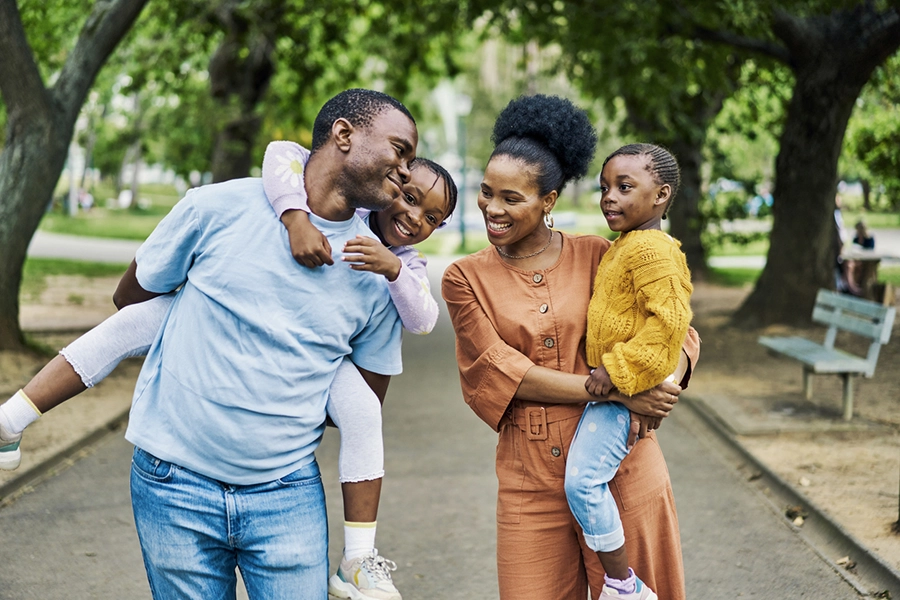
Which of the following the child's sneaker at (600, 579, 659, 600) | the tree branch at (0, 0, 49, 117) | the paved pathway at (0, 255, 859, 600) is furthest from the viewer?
the tree branch at (0, 0, 49, 117)

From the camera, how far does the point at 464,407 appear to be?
9.54 metres

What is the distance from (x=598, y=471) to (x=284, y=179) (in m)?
1.14

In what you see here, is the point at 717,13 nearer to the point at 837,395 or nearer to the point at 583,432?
the point at 837,395

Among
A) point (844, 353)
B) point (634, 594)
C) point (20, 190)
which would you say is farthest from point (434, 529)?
point (20, 190)

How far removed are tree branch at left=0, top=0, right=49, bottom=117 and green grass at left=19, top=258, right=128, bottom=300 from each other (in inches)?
330

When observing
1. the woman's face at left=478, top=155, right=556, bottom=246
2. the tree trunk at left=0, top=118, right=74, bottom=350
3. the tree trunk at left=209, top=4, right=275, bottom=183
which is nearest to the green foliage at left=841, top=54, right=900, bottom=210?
the tree trunk at left=209, top=4, right=275, bottom=183

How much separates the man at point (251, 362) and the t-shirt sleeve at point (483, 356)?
1.16 feet

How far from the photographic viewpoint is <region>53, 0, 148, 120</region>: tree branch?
414 inches

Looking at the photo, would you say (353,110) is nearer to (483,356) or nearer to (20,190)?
(483,356)

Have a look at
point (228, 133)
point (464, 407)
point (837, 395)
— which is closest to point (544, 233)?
point (464, 407)

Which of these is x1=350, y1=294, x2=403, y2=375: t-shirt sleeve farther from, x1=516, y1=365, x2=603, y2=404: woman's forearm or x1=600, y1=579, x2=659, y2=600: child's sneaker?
x1=600, y1=579, x2=659, y2=600: child's sneaker

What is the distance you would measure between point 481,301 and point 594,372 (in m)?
0.38

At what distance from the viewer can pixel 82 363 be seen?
264 cm

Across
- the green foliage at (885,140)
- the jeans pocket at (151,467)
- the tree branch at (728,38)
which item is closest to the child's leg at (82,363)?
the jeans pocket at (151,467)
